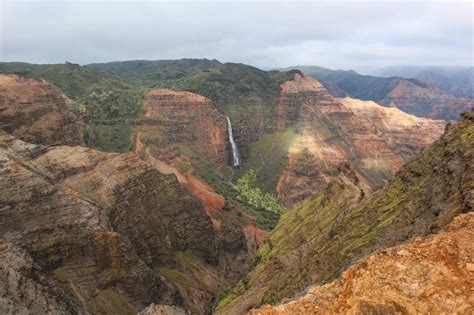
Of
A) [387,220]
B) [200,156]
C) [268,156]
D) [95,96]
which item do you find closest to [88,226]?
[387,220]

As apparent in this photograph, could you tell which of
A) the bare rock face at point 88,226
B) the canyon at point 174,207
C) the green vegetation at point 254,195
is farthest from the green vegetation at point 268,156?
the bare rock face at point 88,226

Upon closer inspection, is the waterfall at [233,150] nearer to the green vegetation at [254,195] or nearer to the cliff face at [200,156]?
the cliff face at [200,156]

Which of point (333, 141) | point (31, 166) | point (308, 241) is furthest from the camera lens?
point (333, 141)

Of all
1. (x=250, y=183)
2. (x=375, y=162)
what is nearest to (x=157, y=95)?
(x=250, y=183)

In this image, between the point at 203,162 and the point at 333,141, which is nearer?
the point at 203,162

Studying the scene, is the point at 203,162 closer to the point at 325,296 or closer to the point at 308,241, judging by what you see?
the point at 308,241

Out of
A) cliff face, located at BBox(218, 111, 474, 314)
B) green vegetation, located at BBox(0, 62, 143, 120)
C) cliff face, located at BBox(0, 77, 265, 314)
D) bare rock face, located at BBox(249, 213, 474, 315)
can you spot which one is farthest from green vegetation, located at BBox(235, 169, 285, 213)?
bare rock face, located at BBox(249, 213, 474, 315)

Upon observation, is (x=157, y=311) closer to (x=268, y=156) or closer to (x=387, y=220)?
(x=387, y=220)
